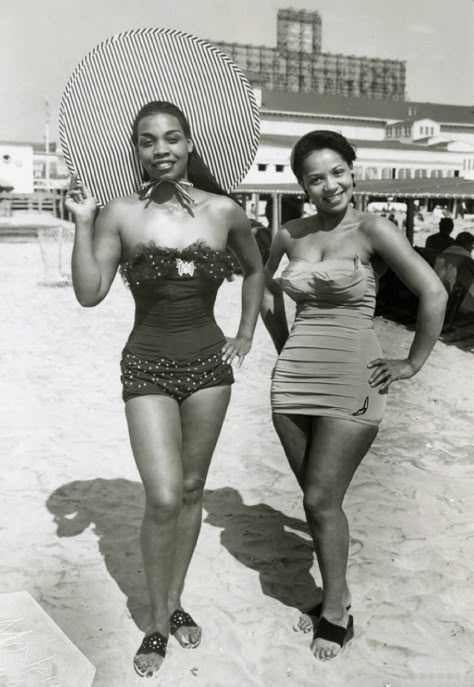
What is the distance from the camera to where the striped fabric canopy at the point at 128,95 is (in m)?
2.78

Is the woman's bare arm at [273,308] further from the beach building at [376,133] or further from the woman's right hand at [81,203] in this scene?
the beach building at [376,133]

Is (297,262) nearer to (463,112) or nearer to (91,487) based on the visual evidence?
(91,487)

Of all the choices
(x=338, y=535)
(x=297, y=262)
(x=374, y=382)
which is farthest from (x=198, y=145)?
(x=338, y=535)

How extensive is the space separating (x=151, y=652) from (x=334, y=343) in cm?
125

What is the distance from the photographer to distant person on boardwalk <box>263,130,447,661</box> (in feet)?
8.75

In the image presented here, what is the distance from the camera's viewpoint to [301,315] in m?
2.81

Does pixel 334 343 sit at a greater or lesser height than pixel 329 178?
lesser

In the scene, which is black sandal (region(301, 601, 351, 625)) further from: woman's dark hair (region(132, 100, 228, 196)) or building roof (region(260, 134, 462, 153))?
building roof (region(260, 134, 462, 153))

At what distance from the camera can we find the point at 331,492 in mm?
2719

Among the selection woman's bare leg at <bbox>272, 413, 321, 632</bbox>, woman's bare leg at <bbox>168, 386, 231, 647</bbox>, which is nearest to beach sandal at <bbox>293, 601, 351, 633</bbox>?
woman's bare leg at <bbox>168, 386, 231, 647</bbox>

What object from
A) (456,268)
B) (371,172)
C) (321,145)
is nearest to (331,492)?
(321,145)

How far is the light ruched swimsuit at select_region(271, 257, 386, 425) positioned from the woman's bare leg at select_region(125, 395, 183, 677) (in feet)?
1.38

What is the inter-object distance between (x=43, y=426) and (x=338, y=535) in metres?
3.52

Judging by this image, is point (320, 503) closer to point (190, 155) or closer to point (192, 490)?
point (192, 490)
